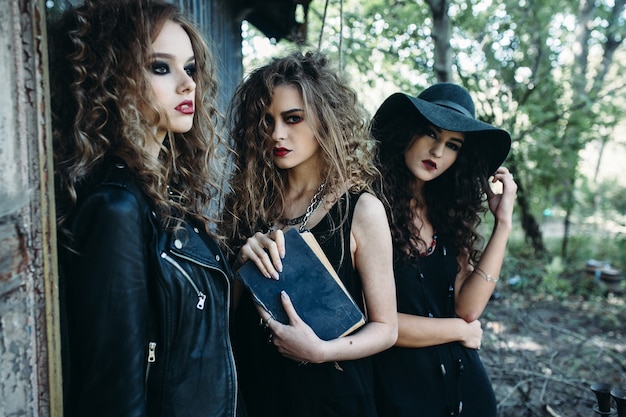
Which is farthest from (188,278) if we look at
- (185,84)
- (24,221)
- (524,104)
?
(524,104)

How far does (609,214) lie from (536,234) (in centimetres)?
325

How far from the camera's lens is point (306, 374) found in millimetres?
1874

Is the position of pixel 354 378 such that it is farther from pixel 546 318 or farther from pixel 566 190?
pixel 566 190

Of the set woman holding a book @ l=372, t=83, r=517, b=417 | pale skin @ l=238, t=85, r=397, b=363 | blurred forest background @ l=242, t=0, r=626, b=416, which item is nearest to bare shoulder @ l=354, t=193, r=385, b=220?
pale skin @ l=238, t=85, r=397, b=363

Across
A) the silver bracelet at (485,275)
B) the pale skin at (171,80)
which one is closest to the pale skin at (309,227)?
the pale skin at (171,80)

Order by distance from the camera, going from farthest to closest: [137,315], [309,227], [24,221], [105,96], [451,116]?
[451,116] → [309,227] → [105,96] → [137,315] → [24,221]

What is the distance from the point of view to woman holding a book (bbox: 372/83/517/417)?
2.24 metres

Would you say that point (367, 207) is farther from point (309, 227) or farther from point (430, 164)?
point (430, 164)

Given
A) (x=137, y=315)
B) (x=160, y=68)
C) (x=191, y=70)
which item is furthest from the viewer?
(x=191, y=70)

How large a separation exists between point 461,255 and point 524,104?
4.96 m

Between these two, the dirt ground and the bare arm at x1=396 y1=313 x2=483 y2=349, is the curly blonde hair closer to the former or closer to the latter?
the bare arm at x1=396 y1=313 x2=483 y2=349

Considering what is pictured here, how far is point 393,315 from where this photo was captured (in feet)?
6.48

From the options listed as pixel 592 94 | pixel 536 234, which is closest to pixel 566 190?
pixel 536 234

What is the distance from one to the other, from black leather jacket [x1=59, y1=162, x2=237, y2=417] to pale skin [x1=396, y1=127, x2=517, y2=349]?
110 centimetres
